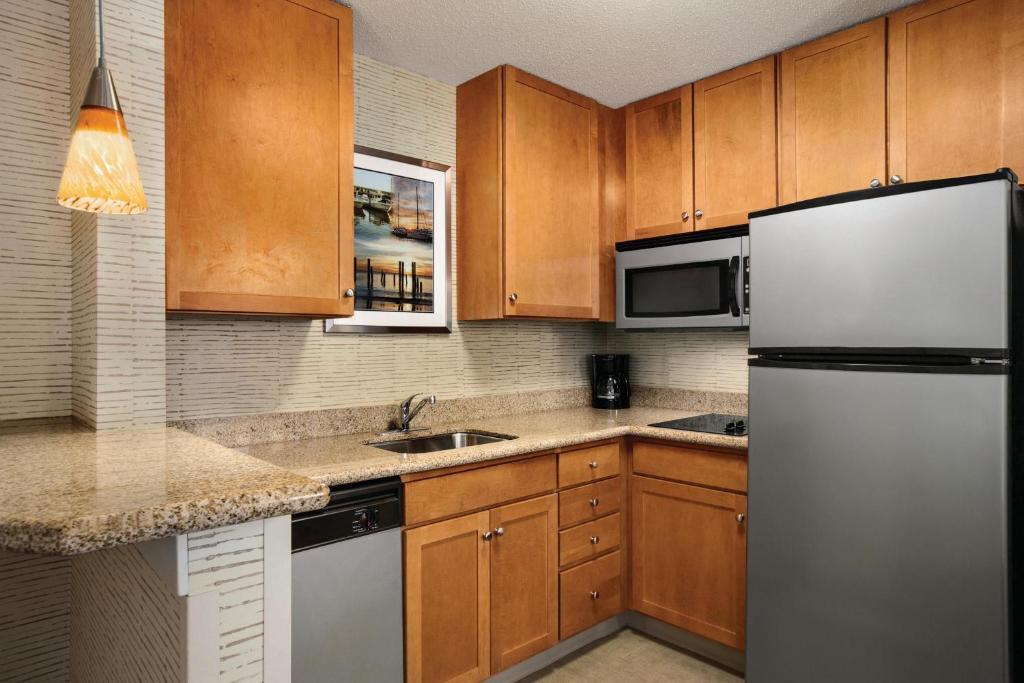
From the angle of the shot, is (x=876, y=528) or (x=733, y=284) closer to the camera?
(x=876, y=528)

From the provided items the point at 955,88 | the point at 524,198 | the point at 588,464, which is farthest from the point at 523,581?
the point at 955,88

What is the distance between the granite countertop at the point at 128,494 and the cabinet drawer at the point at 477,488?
0.77 metres

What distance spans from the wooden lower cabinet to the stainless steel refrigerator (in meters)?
0.72

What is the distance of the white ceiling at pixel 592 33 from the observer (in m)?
2.07

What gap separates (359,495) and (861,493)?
142 cm

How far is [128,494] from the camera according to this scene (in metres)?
0.82

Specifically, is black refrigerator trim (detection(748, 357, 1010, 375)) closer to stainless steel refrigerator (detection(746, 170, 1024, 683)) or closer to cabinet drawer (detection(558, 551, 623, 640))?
stainless steel refrigerator (detection(746, 170, 1024, 683))

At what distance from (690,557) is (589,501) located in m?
0.45

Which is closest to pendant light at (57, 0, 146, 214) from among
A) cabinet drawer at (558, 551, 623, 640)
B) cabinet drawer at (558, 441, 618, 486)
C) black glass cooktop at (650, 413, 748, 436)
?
cabinet drawer at (558, 441, 618, 486)

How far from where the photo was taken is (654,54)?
2436mm

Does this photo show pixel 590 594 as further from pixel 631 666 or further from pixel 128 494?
pixel 128 494

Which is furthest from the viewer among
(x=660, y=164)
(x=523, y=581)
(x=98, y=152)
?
(x=660, y=164)

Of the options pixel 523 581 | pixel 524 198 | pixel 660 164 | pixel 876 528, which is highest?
pixel 660 164

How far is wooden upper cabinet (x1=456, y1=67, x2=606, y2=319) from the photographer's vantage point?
2.53 m
